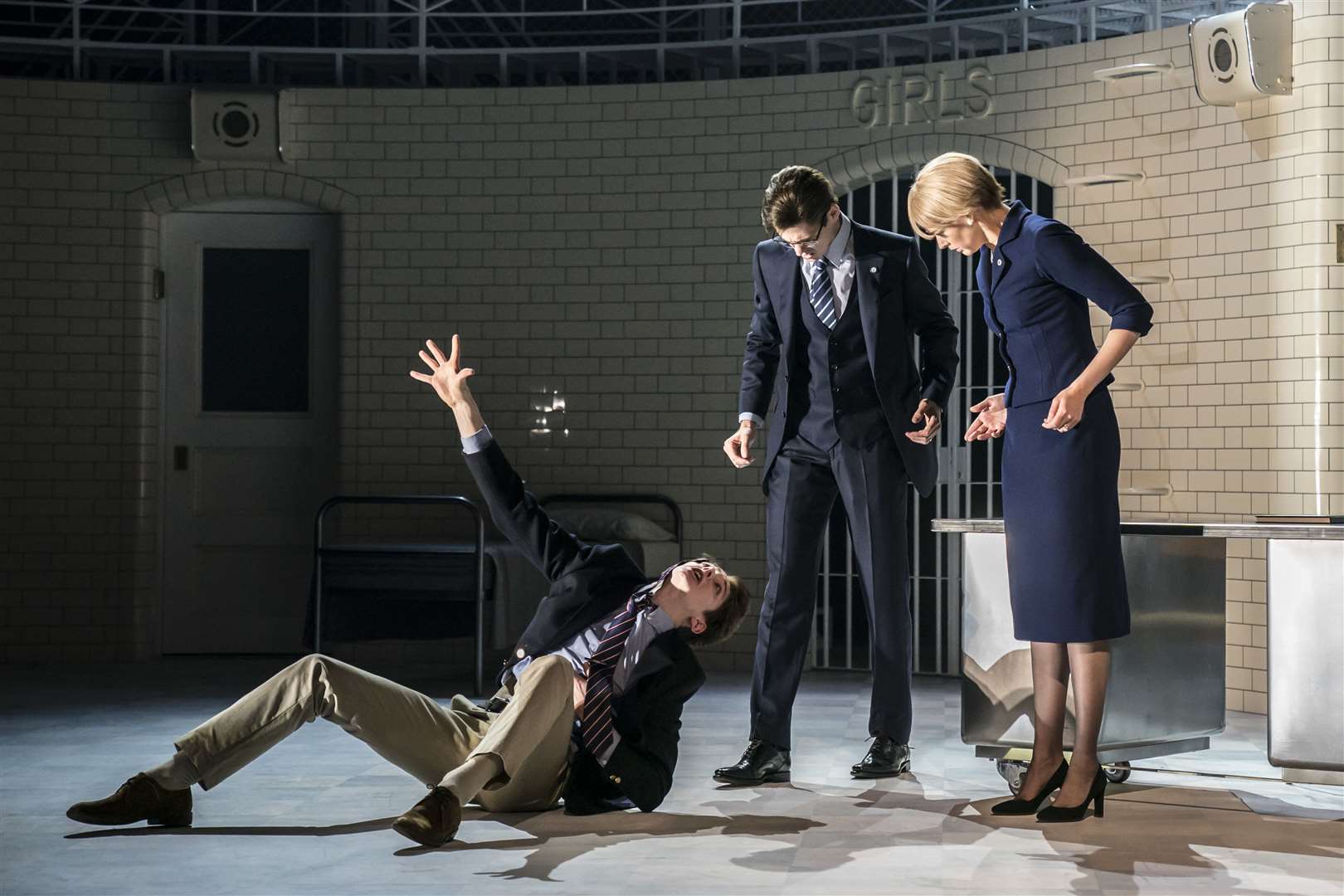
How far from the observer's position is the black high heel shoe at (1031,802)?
3516mm

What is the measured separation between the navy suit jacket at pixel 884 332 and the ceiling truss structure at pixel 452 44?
2999mm

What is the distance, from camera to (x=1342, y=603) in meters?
3.61

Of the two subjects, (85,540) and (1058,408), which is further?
(85,540)

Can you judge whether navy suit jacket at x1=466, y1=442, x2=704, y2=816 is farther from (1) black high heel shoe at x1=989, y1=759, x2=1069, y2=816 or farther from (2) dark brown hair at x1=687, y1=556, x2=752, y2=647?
(1) black high heel shoe at x1=989, y1=759, x2=1069, y2=816

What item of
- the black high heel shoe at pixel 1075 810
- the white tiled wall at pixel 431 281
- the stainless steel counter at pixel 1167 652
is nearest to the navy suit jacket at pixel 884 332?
the stainless steel counter at pixel 1167 652

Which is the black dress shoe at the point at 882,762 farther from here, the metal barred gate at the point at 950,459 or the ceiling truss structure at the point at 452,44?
the ceiling truss structure at the point at 452,44

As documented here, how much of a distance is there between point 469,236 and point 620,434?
1.24m

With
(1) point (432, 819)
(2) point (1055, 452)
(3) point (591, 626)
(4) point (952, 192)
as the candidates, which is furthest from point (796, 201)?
(1) point (432, 819)

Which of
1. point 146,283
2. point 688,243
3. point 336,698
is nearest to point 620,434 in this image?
point 688,243

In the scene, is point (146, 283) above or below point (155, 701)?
above

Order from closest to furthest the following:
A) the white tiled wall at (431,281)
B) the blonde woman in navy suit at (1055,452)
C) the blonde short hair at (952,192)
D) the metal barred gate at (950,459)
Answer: the blonde woman in navy suit at (1055,452) → the blonde short hair at (952,192) → the metal barred gate at (950,459) → the white tiled wall at (431,281)

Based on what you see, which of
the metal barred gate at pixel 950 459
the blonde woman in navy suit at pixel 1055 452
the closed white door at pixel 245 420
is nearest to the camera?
the blonde woman in navy suit at pixel 1055 452

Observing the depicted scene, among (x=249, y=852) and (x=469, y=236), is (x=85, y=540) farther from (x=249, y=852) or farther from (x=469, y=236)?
(x=249, y=852)

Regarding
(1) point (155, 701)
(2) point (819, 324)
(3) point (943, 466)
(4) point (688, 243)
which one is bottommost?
(1) point (155, 701)
